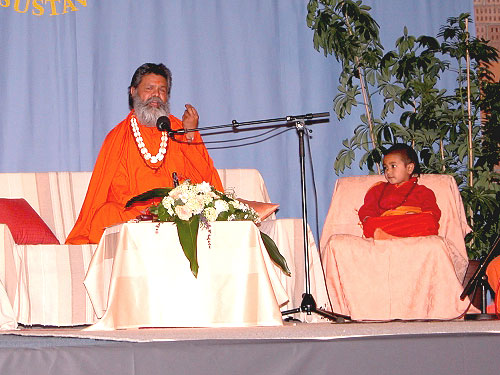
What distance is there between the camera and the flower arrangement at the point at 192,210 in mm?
3533

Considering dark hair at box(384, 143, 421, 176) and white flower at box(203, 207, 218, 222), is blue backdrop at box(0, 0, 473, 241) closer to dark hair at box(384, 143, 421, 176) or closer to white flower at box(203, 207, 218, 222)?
dark hair at box(384, 143, 421, 176)

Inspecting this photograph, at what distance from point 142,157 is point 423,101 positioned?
77.7 inches

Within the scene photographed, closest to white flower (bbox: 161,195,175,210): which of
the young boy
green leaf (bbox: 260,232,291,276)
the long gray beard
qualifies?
green leaf (bbox: 260,232,291,276)

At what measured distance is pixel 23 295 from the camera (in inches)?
167

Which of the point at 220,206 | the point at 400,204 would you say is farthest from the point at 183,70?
the point at 220,206

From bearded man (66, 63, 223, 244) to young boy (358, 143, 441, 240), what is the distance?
0.96m

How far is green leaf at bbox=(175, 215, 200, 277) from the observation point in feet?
11.5

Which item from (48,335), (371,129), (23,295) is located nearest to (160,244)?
(48,335)

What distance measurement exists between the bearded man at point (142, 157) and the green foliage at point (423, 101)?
1113 millimetres

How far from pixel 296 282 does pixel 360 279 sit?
354 mm

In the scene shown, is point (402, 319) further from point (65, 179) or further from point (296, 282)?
point (65, 179)

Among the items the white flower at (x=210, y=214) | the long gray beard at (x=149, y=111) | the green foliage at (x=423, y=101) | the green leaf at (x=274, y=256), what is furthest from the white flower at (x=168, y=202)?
the green foliage at (x=423, y=101)

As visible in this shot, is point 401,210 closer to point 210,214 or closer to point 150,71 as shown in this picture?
point 210,214

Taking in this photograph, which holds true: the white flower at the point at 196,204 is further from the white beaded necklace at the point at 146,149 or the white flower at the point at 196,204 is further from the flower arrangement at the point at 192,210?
the white beaded necklace at the point at 146,149
